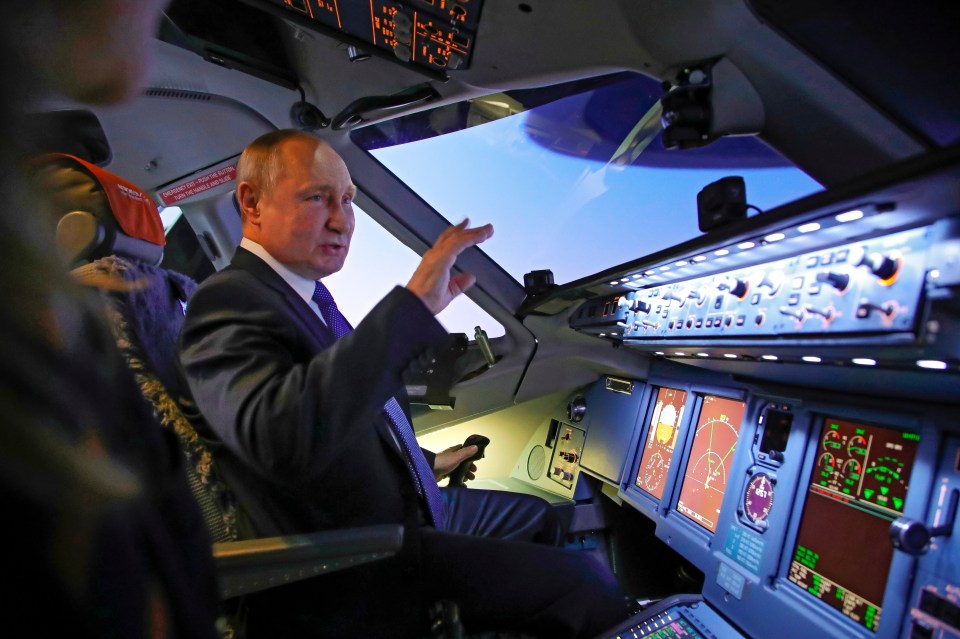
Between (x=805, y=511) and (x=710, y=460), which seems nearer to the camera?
(x=805, y=511)

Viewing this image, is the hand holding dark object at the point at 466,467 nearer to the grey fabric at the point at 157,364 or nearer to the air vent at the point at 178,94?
the grey fabric at the point at 157,364

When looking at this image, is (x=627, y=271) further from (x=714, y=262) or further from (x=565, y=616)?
(x=565, y=616)

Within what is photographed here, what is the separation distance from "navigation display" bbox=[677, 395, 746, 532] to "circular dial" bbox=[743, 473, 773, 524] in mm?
116

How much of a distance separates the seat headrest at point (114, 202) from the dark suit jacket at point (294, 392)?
1.03 feet

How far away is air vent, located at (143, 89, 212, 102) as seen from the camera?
2.24 metres

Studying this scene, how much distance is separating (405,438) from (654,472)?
1.60m

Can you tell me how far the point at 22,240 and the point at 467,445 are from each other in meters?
1.89

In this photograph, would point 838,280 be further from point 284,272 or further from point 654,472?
point 654,472

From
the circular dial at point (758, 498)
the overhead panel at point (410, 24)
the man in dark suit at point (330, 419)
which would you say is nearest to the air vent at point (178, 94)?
the overhead panel at point (410, 24)

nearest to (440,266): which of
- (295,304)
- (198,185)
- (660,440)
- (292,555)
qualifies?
(295,304)

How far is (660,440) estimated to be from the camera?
249cm

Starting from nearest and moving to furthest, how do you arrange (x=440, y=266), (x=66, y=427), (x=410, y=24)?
(x=66, y=427), (x=440, y=266), (x=410, y=24)

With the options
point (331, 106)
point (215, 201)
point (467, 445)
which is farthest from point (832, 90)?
point (215, 201)

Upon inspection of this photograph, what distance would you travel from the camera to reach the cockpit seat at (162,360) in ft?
3.08
